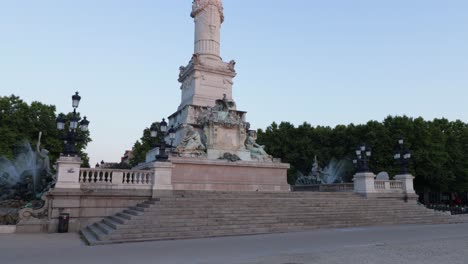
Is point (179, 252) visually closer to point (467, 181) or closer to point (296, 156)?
point (296, 156)

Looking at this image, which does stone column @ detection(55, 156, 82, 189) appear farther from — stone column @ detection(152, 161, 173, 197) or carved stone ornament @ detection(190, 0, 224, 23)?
carved stone ornament @ detection(190, 0, 224, 23)

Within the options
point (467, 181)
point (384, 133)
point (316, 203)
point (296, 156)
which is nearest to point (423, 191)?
point (467, 181)

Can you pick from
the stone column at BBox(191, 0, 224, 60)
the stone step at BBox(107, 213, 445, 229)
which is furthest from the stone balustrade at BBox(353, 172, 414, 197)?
the stone column at BBox(191, 0, 224, 60)

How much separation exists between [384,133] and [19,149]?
39610mm

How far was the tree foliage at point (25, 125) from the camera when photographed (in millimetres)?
36694

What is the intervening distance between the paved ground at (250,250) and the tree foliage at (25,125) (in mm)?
27571

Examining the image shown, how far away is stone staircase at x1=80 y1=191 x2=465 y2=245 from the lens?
13.1 meters

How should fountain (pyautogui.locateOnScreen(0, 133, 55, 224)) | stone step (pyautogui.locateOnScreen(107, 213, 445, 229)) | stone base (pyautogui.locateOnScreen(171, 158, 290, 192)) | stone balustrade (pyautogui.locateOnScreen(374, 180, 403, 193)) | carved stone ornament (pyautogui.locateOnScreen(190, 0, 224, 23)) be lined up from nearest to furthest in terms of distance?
stone step (pyautogui.locateOnScreen(107, 213, 445, 229)) < fountain (pyautogui.locateOnScreen(0, 133, 55, 224)) < stone base (pyautogui.locateOnScreen(171, 158, 290, 192)) < stone balustrade (pyautogui.locateOnScreen(374, 180, 403, 193)) < carved stone ornament (pyautogui.locateOnScreen(190, 0, 224, 23))

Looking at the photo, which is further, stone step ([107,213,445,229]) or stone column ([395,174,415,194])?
stone column ([395,174,415,194])

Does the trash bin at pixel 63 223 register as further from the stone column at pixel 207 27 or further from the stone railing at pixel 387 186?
the stone railing at pixel 387 186

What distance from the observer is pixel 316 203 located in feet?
61.9

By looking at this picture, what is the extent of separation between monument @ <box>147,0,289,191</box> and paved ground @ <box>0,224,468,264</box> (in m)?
10.5

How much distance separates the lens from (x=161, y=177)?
58.4ft

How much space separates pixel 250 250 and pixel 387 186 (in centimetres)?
1661
